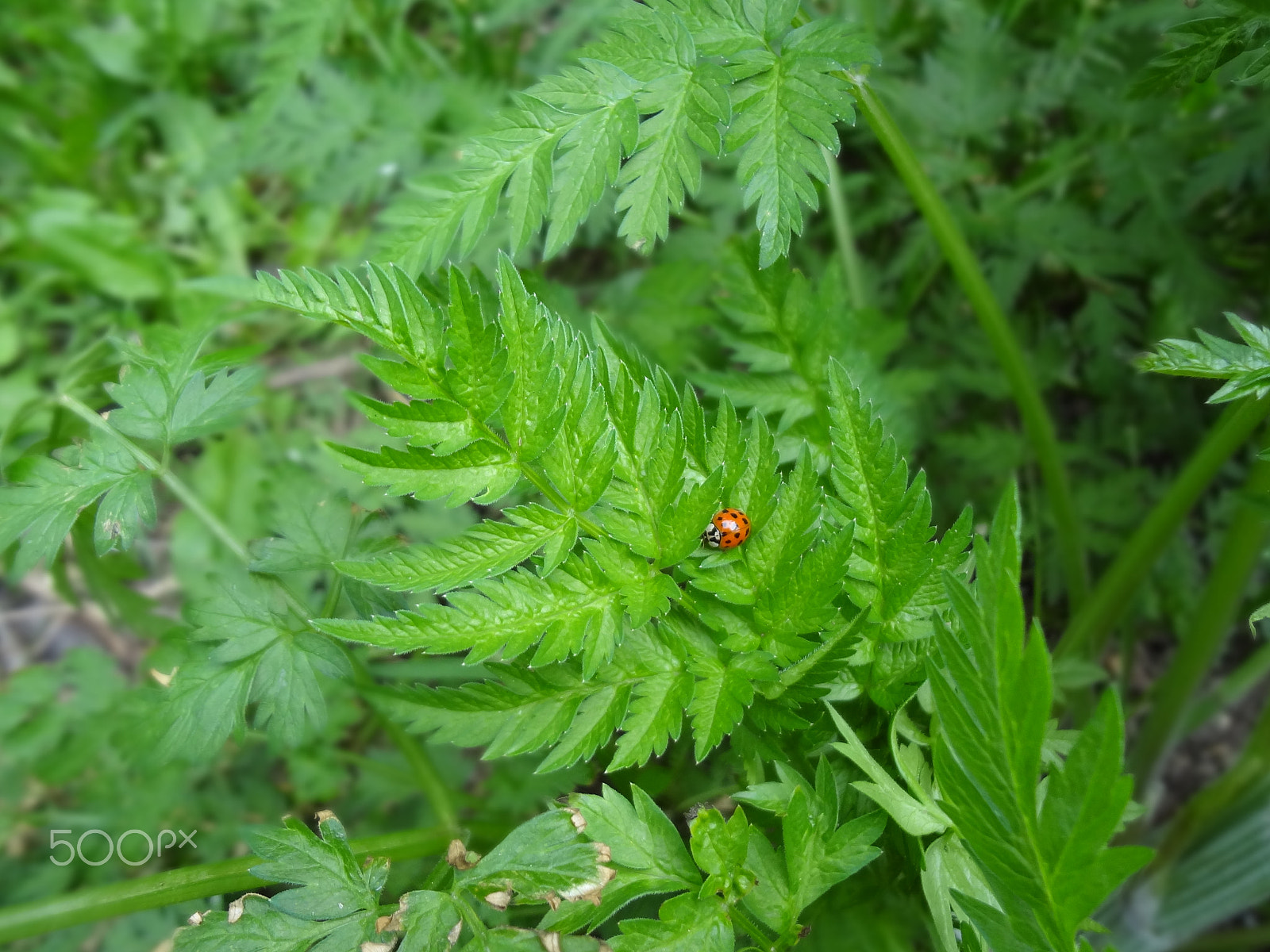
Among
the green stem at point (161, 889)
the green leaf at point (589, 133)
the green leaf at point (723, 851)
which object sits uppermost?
the green leaf at point (589, 133)

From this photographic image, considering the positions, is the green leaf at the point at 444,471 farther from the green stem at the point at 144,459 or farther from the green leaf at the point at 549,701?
the green stem at the point at 144,459

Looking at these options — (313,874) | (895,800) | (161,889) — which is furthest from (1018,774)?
(161,889)

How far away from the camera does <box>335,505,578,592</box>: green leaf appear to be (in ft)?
3.31

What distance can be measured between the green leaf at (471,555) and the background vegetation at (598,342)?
0.76 ft

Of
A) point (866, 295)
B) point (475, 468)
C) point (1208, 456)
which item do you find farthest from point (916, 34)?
point (475, 468)

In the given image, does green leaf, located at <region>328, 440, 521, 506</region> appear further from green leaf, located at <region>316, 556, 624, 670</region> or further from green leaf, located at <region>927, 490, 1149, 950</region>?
green leaf, located at <region>927, 490, 1149, 950</region>

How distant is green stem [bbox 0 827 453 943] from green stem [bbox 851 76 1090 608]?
135 centimetres

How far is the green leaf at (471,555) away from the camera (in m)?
1.01

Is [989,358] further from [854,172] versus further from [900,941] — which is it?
[900,941]

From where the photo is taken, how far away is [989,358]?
7.04ft

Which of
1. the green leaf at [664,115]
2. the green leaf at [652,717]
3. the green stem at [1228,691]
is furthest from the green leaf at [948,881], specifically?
the green stem at [1228,691]

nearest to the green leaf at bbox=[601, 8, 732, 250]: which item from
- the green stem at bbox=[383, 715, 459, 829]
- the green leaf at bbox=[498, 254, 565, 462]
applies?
the green leaf at bbox=[498, 254, 565, 462]

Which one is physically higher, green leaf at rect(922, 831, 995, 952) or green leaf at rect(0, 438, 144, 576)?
green leaf at rect(922, 831, 995, 952)

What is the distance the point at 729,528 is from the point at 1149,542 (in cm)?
94
